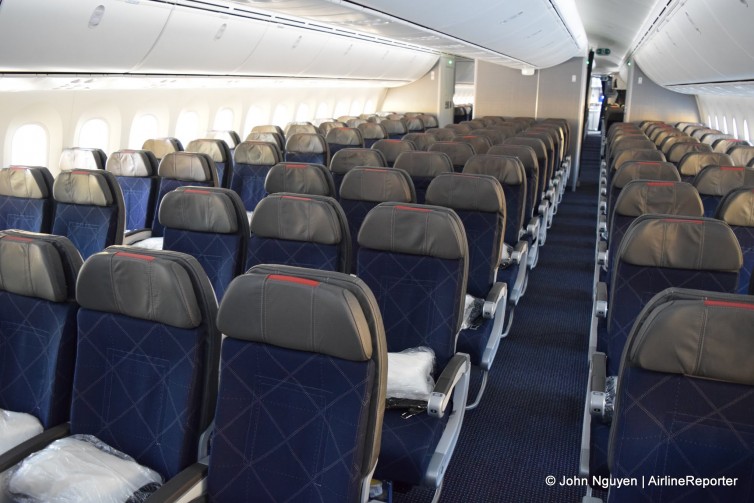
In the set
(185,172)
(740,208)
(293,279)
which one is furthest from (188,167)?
(740,208)

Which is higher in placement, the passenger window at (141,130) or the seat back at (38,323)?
the passenger window at (141,130)

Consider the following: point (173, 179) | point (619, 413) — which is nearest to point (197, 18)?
point (173, 179)

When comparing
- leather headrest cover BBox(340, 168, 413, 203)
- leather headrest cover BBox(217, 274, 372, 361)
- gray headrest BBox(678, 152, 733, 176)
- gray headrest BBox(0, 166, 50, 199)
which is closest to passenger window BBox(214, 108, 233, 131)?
gray headrest BBox(0, 166, 50, 199)

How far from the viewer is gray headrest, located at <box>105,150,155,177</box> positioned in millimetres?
5891

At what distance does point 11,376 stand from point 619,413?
88.9 inches

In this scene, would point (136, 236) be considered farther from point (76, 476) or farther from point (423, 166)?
point (76, 476)

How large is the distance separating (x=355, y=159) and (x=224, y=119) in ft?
18.4

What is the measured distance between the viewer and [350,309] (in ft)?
6.65

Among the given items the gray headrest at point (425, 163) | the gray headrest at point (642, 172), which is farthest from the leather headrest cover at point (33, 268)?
the gray headrest at point (642, 172)

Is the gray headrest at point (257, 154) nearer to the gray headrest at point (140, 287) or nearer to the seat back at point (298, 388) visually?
the gray headrest at point (140, 287)

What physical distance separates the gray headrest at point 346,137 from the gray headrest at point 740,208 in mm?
6643

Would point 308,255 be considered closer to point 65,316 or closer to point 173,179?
point 65,316

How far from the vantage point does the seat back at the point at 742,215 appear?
414cm

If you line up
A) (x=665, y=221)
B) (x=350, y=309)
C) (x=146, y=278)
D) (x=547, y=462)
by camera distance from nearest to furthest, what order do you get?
(x=350, y=309)
(x=146, y=278)
(x=665, y=221)
(x=547, y=462)
